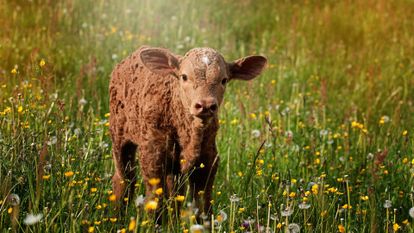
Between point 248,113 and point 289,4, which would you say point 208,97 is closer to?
point 248,113

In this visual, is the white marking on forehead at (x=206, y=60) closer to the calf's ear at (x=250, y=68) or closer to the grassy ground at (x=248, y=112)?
the calf's ear at (x=250, y=68)

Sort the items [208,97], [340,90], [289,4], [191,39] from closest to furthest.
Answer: [208,97] < [340,90] < [191,39] < [289,4]

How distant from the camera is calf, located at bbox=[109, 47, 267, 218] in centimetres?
368

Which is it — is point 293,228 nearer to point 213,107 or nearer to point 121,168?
point 213,107

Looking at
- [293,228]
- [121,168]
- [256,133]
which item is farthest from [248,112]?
[293,228]

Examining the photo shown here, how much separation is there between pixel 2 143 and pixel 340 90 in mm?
4389

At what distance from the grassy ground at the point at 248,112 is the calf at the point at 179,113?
26 cm

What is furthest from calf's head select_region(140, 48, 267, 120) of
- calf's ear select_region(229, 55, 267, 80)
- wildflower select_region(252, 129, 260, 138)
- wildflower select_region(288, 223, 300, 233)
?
wildflower select_region(252, 129, 260, 138)

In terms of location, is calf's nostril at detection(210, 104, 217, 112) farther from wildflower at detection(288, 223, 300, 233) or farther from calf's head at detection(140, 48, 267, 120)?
wildflower at detection(288, 223, 300, 233)

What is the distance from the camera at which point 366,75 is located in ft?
24.8

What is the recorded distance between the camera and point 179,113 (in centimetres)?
394

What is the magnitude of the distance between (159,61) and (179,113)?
33 centimetres

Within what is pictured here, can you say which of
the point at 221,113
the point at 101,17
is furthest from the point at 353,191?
the point at 101,17

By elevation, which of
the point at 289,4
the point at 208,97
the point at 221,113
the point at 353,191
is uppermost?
the point at 289,4
